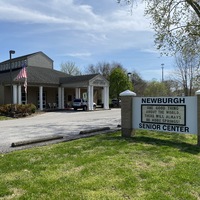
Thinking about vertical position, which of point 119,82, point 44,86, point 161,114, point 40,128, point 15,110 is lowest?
point 40,128

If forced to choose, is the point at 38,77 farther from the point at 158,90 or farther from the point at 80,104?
the point at 158,90

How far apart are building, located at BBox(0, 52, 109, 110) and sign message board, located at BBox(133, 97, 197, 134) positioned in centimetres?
2220

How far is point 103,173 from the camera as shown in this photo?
525cm

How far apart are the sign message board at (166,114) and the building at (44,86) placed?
22204 mm

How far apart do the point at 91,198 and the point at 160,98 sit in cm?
583

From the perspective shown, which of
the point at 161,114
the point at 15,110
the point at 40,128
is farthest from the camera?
the point at 15,110

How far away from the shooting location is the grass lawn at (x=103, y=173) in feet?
14.1

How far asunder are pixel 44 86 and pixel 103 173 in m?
28.9

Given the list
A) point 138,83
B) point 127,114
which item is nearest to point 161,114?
point 127,114

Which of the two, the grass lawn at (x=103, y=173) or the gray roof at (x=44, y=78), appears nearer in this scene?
the grass lawn at (x=103, y=173)

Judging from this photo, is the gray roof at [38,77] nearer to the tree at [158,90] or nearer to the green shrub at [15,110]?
the green shrub at [15,110]

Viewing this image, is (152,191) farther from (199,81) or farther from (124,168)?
(199,81)

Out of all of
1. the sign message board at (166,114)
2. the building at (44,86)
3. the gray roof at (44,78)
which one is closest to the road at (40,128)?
the sign message board at (166,114)

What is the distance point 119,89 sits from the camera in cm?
4584
